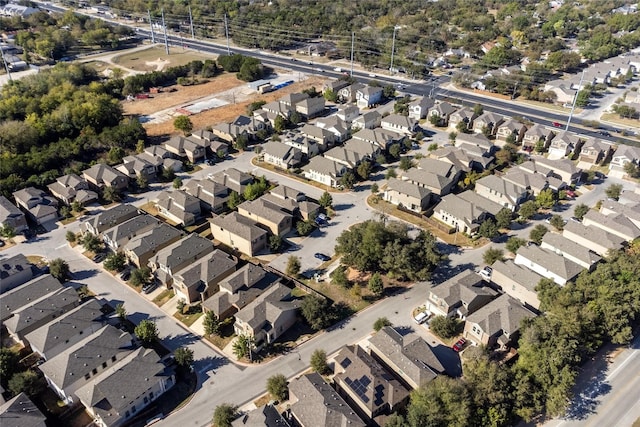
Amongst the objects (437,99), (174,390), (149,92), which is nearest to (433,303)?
(174,390)

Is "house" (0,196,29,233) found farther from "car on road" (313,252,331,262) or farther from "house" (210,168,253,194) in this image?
"car on road" (313,252,331,262)

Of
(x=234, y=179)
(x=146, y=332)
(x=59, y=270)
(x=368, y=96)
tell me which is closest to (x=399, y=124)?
(x=368, y=96)

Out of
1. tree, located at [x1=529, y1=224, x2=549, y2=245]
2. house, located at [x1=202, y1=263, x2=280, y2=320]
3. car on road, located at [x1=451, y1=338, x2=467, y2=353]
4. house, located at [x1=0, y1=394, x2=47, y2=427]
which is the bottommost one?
car on road, located at [x1=451, y1=338, x2=467, y2=353]

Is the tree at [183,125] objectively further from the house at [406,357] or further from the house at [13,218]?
the house at [406,357]

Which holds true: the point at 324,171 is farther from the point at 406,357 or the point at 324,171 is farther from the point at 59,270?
the point at 59,270

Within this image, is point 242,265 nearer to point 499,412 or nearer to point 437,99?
point 499,412

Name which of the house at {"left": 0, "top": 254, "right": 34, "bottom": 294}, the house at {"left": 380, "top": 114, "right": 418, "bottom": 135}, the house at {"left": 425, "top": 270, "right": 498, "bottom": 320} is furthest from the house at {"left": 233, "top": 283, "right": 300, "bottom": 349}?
the house at {"left": 380, "top": 114, "right": 418, "bottom": 135}
